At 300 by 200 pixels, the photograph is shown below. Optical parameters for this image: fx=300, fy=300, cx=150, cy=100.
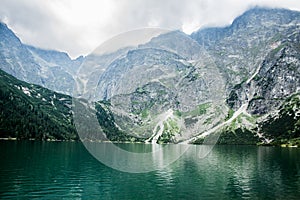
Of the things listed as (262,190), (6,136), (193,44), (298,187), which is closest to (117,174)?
(262,190)

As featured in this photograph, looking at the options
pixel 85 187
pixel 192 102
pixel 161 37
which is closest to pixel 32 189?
pixel 85 187

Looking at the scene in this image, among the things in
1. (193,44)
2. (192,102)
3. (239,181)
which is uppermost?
(193,44)

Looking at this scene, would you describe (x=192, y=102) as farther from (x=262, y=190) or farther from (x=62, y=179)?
(x=62, y=179)

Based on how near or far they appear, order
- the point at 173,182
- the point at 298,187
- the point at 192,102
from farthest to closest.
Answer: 1. the point at 173,182
2. the point at 298,187
3. the point at 192,102

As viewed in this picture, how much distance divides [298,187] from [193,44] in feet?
120

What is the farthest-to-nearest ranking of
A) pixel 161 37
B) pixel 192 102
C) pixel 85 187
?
1. pixel 85 187
2. pixel 192 102
3. pixel 161 37

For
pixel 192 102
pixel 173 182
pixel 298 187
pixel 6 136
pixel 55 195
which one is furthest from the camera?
pixel 6 136

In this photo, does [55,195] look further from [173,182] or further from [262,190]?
[262,190]

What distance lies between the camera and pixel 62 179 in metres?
50.5

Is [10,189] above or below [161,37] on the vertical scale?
below

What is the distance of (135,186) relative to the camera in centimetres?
4675

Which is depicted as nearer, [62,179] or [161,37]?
[161,37]

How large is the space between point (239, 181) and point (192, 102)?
30.2 meters

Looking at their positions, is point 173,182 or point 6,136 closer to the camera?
point 173,182
